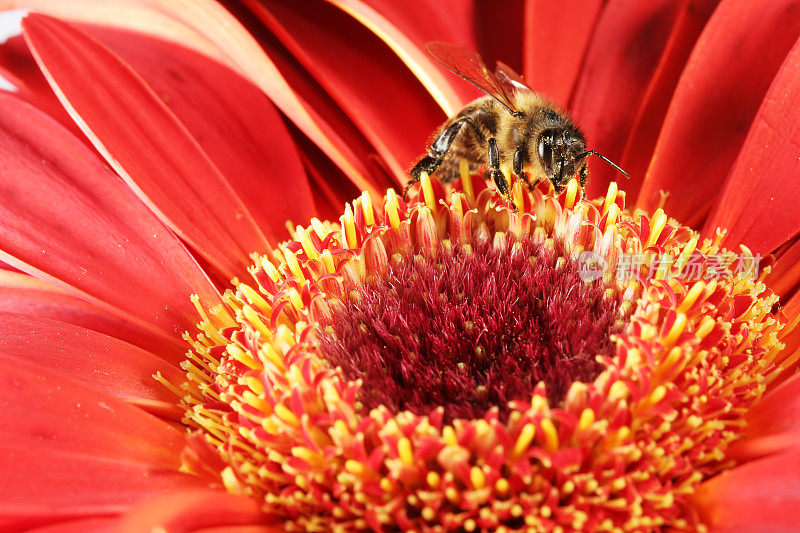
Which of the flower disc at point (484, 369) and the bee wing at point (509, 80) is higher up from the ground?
the bee wing at point (509, 80)

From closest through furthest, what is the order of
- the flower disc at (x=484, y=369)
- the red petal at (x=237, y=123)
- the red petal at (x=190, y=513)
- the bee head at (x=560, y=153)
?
the red petal at (x=190, y=513) < the flower disc at (x=484, y=369) < the bee head at (x=560, y=153) < the red petal at (x=237, y=123)

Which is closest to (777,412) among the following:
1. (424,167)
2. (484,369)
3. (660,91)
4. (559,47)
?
(484,369)

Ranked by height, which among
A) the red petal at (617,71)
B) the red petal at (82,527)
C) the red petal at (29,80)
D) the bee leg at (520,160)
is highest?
the red petal at (29,80)

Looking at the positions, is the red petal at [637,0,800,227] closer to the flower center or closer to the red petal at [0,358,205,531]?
the flower center

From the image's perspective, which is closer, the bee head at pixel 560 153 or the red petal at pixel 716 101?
the bee head at pixel 560 153

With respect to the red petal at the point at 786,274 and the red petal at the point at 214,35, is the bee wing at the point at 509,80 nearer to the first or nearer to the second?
the red petal at the point at 214,35

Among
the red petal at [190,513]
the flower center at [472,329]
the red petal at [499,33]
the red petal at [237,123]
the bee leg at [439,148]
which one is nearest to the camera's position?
the red petal at [190,513]

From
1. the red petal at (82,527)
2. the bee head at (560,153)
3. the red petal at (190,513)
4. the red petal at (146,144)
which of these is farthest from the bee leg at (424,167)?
the red petal at (82,527)

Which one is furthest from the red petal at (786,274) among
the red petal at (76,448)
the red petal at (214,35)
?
the red petal at (76,448)
